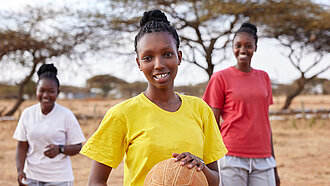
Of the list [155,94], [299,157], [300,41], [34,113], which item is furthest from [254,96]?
[300,41]

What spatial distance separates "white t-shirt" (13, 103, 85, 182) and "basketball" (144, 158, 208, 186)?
2.01 metres

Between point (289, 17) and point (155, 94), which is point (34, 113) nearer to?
point (155, 94)

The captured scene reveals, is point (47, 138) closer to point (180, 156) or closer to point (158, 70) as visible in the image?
point (158, 70)

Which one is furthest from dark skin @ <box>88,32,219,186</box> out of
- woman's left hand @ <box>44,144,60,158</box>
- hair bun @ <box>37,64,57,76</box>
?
hair bun @ <box>37,64,57,76</box>

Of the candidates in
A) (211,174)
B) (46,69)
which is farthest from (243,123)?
(46,69)

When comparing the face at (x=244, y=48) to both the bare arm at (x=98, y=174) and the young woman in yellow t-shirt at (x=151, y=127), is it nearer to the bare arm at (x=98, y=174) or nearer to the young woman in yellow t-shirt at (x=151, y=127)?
the young woman in yellow t-shirt at (x=151, y=127)

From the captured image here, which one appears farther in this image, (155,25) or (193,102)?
(193,102)

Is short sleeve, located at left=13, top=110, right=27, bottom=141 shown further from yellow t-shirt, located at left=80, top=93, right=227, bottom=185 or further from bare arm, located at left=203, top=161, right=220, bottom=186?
bare arm, located at left=203, top=161, right=220, bottom=186

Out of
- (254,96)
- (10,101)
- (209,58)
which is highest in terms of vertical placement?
(209,58)

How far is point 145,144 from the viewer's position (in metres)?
1.54

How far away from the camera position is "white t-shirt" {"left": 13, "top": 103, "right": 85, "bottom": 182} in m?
3.19

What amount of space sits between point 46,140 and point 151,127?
6.48ft

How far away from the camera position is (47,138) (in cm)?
323

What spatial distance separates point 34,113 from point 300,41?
17.4 m
